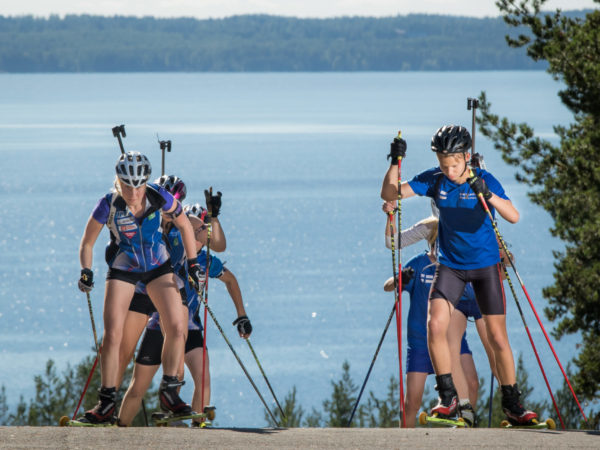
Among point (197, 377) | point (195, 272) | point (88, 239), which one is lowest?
point (197, 377)

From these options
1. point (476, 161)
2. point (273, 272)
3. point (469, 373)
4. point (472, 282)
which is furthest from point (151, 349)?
point (273, 272)

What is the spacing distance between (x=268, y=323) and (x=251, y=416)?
2631cm

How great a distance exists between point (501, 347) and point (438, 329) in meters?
0.64

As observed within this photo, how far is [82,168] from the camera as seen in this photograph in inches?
7367

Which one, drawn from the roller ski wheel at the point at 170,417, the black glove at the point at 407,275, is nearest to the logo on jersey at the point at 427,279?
the black glove at the point at 407,275

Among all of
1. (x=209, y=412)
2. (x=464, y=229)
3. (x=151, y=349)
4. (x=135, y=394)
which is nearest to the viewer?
A: (x=464, y=229)

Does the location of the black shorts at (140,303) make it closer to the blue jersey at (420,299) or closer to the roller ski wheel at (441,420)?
the blue jersey at (420,299)

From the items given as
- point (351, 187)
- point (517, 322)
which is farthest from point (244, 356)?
point (351, 187)

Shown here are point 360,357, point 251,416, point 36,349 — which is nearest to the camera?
point 251,416

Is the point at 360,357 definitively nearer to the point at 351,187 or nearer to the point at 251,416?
the point at 251,416

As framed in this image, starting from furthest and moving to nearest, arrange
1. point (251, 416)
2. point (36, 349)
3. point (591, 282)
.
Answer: point (36, 349), point (251, 416), point (591, 282)

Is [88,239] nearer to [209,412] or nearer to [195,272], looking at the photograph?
[195,272]

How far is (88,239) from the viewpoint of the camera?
29.4ft

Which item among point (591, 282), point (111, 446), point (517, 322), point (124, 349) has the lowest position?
point (111, 446)
